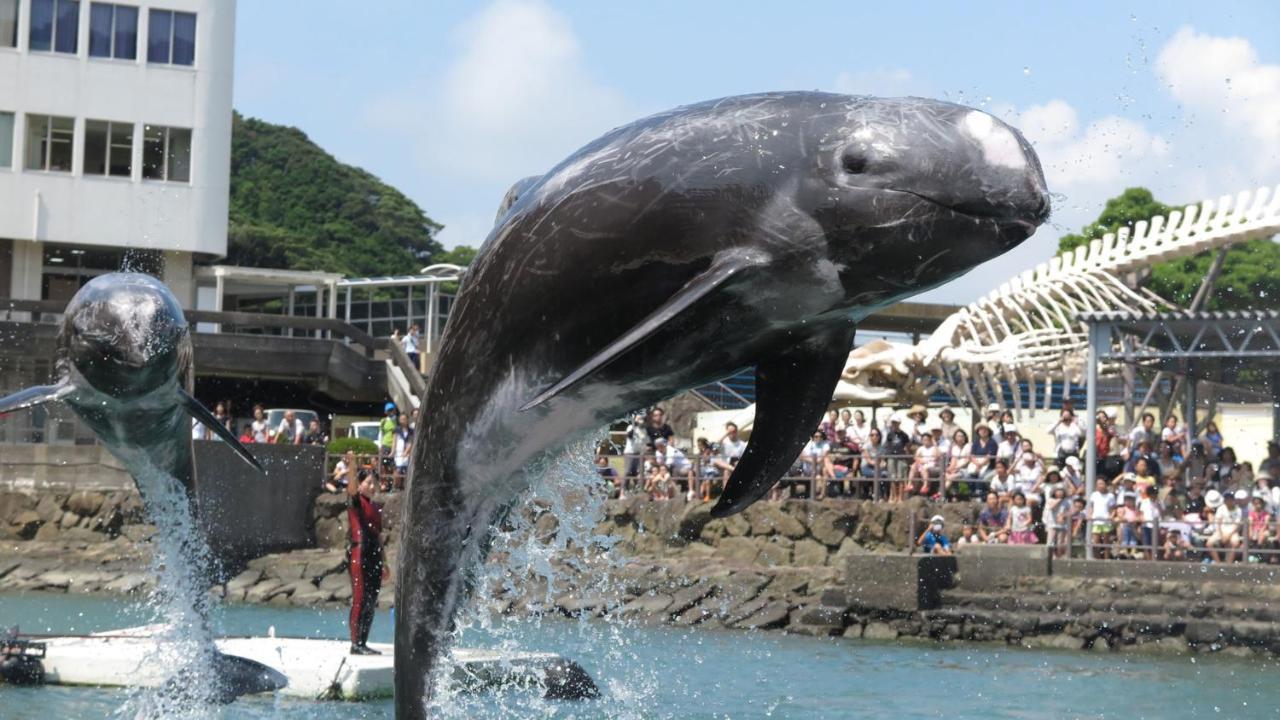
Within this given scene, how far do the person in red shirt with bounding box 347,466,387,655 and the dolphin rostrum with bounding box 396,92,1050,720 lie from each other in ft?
26.6

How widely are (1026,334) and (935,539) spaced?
7947 mm

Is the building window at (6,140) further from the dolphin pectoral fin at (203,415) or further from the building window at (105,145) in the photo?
the dolphin pectoral fin at (203,415)

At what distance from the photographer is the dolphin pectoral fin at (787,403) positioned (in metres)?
5.70

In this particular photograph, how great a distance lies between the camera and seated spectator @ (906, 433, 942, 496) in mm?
23328

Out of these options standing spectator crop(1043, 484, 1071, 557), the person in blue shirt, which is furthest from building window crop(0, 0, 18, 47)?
standing spectator crop(1043, 484, 1071, 557)

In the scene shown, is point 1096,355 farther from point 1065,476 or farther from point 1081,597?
point 1081,597

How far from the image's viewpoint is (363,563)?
14.2m

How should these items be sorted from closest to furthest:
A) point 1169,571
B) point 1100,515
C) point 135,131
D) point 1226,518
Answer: point 1169,571 → point 1226,518 → point 1100,515 → point 135,131

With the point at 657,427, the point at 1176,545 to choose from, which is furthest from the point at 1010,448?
the point at 657,427

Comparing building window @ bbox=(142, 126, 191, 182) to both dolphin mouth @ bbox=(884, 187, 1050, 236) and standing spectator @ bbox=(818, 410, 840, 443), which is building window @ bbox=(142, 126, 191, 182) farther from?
dolphin mouth @ bbox=(884, 187, 1050, 236)

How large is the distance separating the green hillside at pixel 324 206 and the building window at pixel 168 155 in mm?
30109

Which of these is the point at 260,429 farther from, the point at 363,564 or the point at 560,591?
the point at 363,564

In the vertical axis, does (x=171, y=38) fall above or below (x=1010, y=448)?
above

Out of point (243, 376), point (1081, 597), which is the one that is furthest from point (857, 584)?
point (243, 376)
